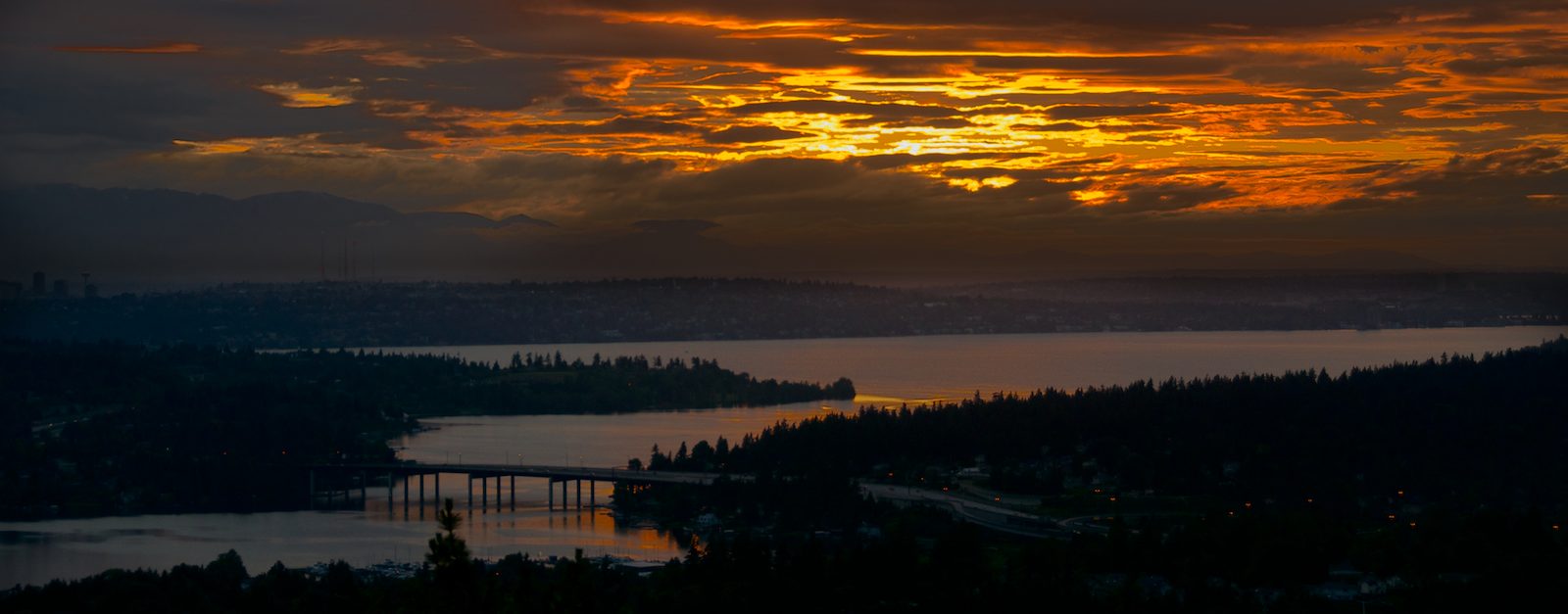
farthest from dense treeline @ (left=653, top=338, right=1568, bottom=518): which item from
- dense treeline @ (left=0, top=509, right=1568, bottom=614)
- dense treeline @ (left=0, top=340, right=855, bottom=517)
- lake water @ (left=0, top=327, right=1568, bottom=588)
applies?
dense treeline @ (left=0, top=340, right=855, bottom=517)

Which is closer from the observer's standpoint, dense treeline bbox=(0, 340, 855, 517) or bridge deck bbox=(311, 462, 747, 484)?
bridge deck bbox=(311, 462, 747, 484)

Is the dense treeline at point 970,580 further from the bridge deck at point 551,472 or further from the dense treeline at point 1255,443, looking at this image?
the bridge deck at point 551,472

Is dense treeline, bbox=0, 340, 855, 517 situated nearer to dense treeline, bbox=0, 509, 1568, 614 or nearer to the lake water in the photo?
the lake water

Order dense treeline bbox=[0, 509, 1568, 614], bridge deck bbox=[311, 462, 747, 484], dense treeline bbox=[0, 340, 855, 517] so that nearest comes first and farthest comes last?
1. dense treeline bbox=[0, 509, 1568, 614]
2. bridge deck bbox=[311, 462, 747, 484]
3. dense treeline bbox=[0, 340, 855, 517]

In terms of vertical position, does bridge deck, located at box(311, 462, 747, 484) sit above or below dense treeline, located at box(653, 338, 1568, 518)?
below

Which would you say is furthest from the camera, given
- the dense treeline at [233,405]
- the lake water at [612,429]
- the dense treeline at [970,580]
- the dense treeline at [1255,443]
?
the dense treeline at [233,405]

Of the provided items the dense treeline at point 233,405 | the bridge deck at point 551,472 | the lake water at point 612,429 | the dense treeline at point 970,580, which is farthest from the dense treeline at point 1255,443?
the dense treeline at point 233,405

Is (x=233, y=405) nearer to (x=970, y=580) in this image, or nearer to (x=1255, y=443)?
(x=1255, y=443)
